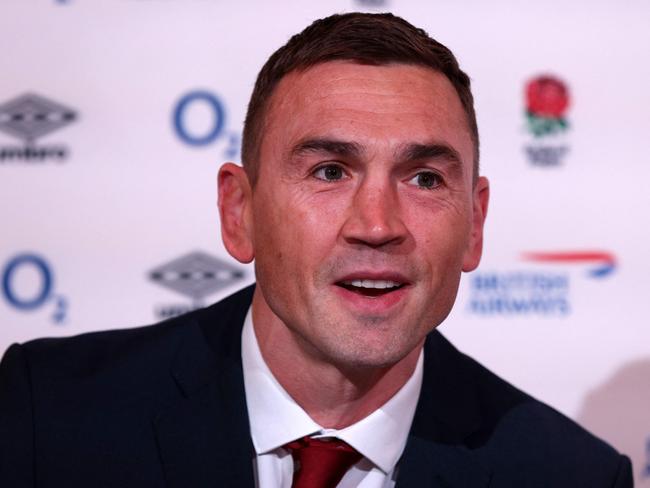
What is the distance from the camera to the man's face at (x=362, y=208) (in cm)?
165

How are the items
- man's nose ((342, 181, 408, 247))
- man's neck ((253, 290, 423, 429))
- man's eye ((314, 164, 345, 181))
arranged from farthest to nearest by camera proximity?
man's neck ((253, 290, 423, 429)) < man's eye ((314, 164, 345, 181)) < man's nose ((342, 181, 408, 247))

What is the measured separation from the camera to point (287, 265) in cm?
172

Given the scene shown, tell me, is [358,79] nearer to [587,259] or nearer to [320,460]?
[320,460]

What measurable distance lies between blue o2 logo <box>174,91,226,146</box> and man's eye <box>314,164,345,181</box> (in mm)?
893

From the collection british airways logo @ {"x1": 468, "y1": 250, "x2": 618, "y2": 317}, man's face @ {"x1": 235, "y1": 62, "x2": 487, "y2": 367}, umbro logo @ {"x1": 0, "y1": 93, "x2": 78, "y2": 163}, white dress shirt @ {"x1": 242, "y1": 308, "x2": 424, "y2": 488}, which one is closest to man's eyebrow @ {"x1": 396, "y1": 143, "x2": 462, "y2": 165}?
man's face @ {"x1": 235, "y1": 62, "x2": 487, "y2": 367}

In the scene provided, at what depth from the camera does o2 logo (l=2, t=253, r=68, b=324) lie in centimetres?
254

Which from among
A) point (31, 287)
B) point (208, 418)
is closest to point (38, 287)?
point (31, 287)

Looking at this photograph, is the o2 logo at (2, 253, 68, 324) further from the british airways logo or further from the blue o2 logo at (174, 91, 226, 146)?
the british airways logo

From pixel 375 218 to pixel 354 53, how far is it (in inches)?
12.7

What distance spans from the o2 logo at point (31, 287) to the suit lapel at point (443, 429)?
1.00 metres

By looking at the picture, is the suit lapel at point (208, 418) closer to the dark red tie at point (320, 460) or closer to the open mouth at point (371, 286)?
the dark red tie at point (320, 460)

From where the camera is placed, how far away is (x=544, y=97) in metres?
2.58

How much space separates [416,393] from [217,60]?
1056 millimetres

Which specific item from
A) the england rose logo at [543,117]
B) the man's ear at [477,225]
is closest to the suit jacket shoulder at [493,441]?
the man's ear at [477,225]
